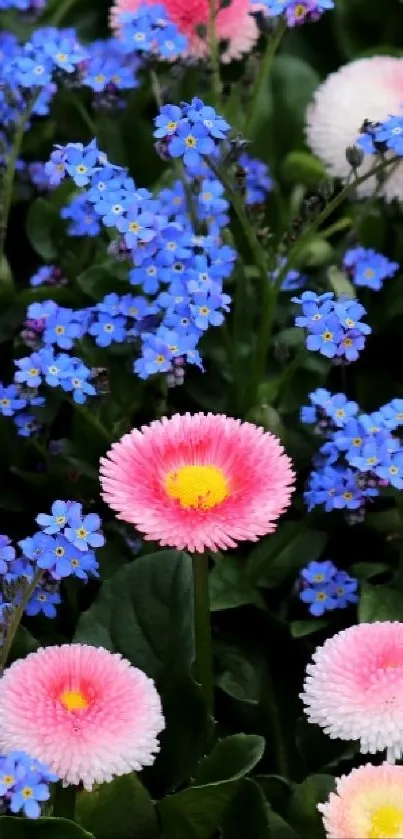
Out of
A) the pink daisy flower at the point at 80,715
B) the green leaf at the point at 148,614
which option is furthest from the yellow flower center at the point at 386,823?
the green leaf at the point at 148,614

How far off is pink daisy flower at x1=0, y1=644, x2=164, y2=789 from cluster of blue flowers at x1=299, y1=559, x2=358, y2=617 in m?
0.25

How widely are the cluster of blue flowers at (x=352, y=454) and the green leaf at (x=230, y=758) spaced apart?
0.64 feet

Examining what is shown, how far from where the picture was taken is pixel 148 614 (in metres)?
0.88

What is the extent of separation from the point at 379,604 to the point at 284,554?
0.11 metres

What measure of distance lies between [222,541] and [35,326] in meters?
0.33

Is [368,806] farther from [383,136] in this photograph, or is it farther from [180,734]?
[383,136]

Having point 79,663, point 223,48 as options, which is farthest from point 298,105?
point 79,663

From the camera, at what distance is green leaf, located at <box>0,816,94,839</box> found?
71cm

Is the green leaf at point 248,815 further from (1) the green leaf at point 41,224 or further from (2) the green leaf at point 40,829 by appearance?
(1) the green leaf at point 41,224

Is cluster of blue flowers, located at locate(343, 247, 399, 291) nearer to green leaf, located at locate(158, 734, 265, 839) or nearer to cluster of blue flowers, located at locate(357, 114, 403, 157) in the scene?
cluster of blue flowers, located at locate(357, 114, 403, 157)

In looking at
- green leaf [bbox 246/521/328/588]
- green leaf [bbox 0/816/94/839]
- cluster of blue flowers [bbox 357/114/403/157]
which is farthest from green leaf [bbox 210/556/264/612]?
cluster of blue flowers [bbox 357/114/403/157]

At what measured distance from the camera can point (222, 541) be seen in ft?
2.28

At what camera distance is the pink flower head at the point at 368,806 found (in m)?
0.63

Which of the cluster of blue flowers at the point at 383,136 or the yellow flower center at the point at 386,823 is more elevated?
the cluster of blue flowers at the point at 383,136
